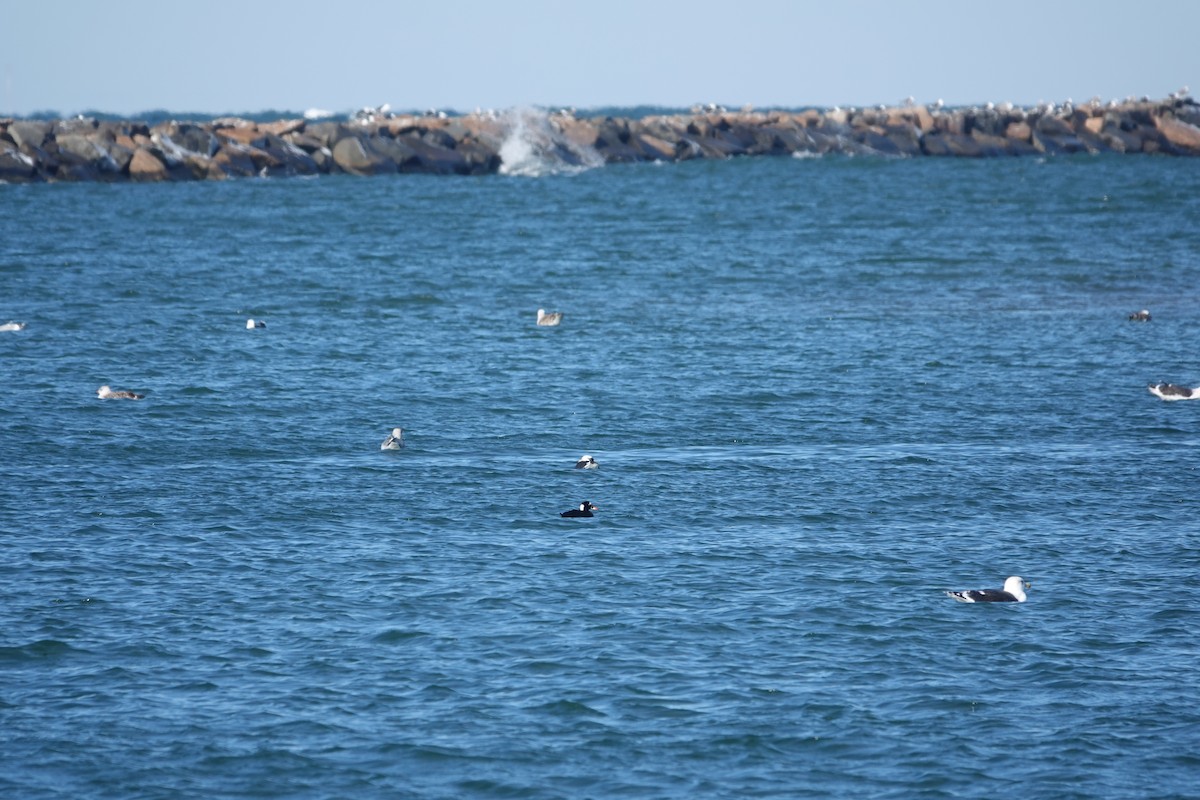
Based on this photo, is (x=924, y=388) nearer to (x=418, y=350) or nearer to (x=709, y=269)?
(x=418, y=350)

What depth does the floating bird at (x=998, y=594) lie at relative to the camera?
18.0 m

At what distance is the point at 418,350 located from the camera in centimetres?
3553

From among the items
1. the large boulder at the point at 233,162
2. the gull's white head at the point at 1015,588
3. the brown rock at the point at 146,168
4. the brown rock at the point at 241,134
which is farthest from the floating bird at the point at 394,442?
the brown rock at the point at 241,134

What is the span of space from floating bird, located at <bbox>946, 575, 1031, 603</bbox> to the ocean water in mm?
233

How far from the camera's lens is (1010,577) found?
1869 cm

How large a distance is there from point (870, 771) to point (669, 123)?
100612 mm

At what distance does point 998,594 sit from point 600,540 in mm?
5464

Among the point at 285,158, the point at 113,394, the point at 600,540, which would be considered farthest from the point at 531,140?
the point at 600,540

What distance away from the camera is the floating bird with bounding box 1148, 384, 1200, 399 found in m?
29.2

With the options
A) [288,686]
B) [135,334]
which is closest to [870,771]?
[288,686]

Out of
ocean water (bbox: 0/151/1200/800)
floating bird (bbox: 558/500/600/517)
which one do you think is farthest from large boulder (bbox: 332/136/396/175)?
floating bird (bbox: 558/500/600/517)

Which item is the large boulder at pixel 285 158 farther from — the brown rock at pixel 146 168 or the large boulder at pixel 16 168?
the large boulder at pixel 16 168

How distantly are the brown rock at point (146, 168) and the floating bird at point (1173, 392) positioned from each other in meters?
65.4

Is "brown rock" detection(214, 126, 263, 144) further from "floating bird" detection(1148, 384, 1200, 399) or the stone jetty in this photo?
"floating bird" detection(1148, 384, 1200, 399)
